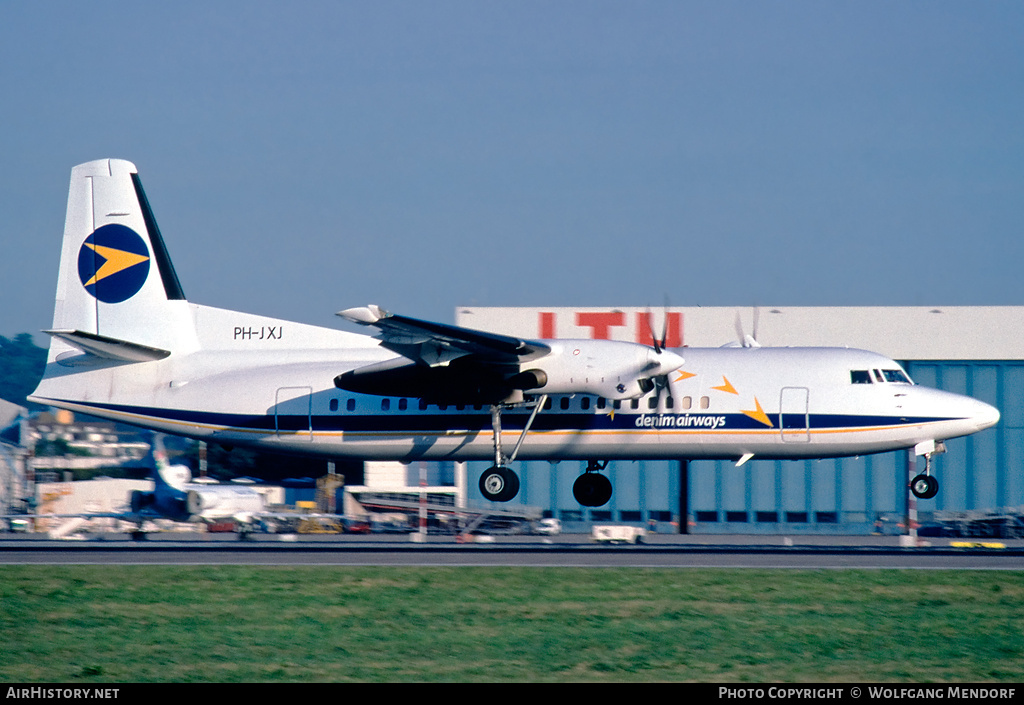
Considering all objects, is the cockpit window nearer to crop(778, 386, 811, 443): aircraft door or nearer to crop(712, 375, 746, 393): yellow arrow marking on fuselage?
crop(778, 386, 811, 443): aircraft door

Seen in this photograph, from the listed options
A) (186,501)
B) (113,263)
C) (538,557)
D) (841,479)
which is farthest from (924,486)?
(186,501)

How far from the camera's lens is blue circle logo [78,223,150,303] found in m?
24.3

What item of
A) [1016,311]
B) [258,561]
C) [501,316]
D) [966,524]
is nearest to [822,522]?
[966,524]

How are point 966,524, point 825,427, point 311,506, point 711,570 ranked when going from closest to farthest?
point 711,570
point 825,427
point 966,524
point 311,506

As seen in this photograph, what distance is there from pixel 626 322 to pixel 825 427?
666 inches

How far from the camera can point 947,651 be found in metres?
12.7

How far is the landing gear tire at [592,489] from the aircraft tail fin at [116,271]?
29.0 feet

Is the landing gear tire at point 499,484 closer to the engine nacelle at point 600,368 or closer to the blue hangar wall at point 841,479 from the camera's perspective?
the engine nacelle at point 600,368

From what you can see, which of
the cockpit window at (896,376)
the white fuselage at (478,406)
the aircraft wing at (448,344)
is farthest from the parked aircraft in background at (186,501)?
the cockpit window at (896,376)

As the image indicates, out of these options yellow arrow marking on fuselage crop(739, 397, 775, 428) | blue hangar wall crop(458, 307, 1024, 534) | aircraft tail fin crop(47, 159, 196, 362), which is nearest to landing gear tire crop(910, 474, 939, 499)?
yellow arrow marking on fuselage crop(739, 397, 775, 428)

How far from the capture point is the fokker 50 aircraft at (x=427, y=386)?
21562 millimetres

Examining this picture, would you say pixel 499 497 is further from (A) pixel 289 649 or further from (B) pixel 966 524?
(B) pixel 966 524

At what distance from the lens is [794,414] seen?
21828 millimetres

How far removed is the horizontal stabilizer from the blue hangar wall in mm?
A: 16515
